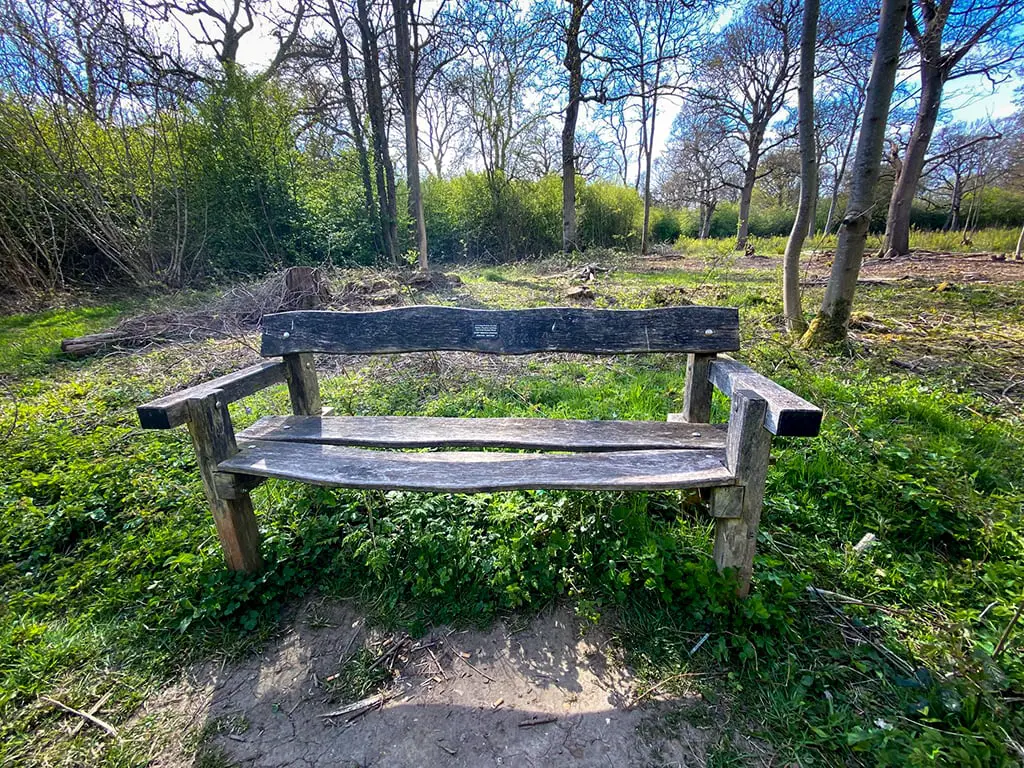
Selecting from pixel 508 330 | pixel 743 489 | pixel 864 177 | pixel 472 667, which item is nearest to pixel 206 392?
pixel 508 330

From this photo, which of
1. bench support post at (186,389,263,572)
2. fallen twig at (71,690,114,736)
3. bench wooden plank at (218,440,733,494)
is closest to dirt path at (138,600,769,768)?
fallen twig at (71,690,114,736)

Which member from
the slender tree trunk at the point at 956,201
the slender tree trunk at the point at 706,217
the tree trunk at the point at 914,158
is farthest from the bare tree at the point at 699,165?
the slender tree trunk at the point at 956,201

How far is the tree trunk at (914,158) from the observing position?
28.5ft

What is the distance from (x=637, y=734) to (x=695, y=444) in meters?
1.08

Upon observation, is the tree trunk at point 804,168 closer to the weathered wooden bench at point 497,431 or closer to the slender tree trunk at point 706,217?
the weathered wooden bench at point 497,431

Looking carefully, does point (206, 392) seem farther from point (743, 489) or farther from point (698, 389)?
point (698, 389)

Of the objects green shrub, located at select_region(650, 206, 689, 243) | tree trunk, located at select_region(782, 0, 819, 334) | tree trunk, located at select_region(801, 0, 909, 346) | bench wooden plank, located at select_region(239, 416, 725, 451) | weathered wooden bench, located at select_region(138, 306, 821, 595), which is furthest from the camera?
green shrub, located at select_region(650, 206, 689, 243)

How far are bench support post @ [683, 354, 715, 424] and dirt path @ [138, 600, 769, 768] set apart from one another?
118 cm

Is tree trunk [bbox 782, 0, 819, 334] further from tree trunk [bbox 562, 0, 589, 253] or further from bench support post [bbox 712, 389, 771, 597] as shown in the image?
tree trunk [bbox 562, 0, 589, 253]

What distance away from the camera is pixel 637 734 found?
1.36m

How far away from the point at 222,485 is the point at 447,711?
1.28 m

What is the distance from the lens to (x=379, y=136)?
412 inches

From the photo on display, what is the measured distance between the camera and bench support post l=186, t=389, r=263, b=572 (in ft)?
5.48

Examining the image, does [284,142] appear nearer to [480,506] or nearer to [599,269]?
[599,269]
